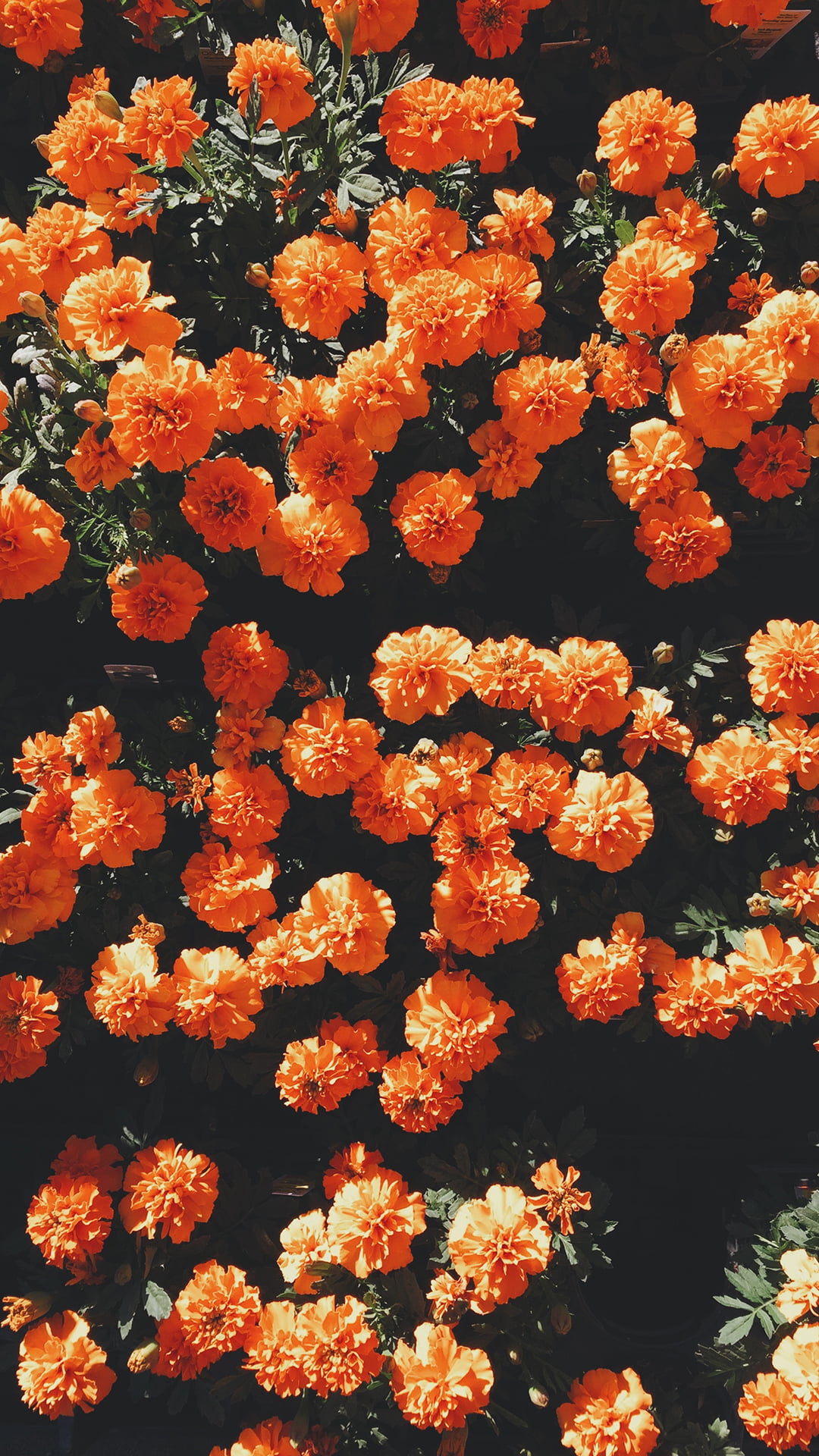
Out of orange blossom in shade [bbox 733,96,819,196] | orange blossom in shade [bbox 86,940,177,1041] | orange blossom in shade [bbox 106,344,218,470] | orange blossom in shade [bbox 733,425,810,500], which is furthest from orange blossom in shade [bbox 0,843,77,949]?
orange blossom in shade [bbox 733,96,819,196]

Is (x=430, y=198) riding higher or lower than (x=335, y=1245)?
higher

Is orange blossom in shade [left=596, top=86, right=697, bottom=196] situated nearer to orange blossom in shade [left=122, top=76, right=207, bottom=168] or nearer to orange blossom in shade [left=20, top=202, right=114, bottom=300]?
orange blossom in shade [left=122, top=76, right=207, bottom=168]

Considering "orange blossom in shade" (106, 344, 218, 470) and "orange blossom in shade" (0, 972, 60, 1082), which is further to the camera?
"orange blossom in shade" (0, 972, 60, 1082)

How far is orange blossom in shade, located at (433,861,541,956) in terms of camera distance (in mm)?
1909

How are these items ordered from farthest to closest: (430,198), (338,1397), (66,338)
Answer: (338,1397), (430,198), (66,338)

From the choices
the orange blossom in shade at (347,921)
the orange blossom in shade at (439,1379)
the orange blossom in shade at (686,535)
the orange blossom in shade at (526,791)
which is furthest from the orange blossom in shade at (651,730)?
the orange blossom in shade at (439,1379)

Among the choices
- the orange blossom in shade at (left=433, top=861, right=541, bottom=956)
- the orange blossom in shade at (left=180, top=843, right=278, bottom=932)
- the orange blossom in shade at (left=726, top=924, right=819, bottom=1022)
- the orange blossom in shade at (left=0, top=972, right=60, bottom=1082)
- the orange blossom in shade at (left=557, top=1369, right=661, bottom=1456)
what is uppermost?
the orange blossom in shade at (left=180, top=843, right=278, bottom=932)

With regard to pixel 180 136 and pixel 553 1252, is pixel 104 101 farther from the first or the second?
pixel 553 1252

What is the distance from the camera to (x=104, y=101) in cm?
181

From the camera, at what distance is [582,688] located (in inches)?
76.0

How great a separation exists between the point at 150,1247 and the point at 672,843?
166 cm

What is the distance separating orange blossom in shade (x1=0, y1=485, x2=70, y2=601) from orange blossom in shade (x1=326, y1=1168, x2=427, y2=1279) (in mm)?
1524

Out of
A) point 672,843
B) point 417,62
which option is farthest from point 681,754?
point 417,62

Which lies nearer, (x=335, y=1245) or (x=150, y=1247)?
(x=335, y=1245)
